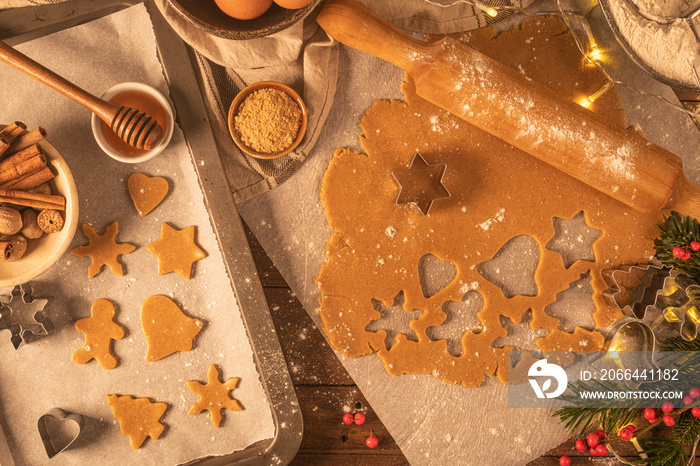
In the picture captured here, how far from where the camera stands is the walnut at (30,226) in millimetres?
877

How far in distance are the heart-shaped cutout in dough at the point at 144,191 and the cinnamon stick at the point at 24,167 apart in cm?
19

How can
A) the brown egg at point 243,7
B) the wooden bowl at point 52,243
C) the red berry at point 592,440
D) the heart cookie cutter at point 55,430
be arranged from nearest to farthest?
the brown egg at point 243,7 → the wooden bowl at point 52,243 → the heart cookie cutter at point 55,430 → the red berry at point 592,440

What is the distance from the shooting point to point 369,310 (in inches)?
43.6

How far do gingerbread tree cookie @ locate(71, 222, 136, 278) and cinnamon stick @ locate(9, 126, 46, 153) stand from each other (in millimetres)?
213

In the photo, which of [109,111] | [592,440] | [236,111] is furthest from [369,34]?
[592,440]

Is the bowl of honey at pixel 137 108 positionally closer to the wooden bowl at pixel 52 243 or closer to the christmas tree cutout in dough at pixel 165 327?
the wooden bowl at pixel 52 243

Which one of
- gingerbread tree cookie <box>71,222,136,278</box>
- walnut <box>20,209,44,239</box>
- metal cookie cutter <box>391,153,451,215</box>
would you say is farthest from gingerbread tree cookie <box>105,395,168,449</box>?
metal cookie cutter <box>391,153,451,215</box>

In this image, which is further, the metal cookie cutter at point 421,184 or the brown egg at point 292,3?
the metal cookie cutter at point 421,184

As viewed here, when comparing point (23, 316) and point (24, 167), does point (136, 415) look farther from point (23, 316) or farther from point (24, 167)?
point (24, 167)

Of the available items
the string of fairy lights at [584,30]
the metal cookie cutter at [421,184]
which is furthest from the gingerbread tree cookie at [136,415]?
the string of fairy lights at [584,30]

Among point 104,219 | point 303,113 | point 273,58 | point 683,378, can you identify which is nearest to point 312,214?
point 303,113

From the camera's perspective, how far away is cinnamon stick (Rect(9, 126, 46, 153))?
33.7 inches

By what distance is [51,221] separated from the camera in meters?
0.88

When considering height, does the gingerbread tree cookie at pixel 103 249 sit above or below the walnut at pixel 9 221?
below
